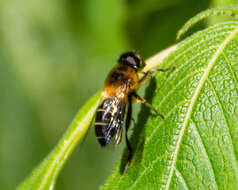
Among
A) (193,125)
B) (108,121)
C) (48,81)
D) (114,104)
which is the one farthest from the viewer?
(48,81)

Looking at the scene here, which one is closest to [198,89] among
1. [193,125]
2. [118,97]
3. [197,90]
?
[197,90]

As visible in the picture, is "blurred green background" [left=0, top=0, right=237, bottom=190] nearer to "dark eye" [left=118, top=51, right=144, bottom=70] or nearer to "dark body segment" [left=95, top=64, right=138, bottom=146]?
"dark eye" [left=118, top=51, right=144, bottom=70]

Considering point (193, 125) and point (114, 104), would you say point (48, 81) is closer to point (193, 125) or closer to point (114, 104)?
point (114, 104)

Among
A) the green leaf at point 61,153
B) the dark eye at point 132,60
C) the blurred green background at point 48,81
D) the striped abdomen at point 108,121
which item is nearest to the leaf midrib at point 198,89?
the green leaf at point 61,153

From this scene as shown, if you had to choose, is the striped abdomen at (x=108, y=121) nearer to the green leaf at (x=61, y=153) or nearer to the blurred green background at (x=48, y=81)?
the green leaf at (x=61, y=153)

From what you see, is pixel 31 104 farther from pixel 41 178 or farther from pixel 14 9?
pixel 41 178

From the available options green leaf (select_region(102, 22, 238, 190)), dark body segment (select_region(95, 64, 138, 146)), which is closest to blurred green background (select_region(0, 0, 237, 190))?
dark body segment (select_region(95, 64, 138, 146))
